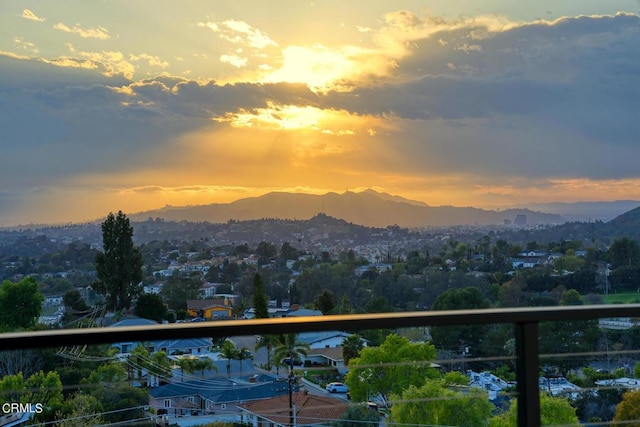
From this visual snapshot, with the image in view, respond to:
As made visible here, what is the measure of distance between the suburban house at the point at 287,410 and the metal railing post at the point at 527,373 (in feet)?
1.82

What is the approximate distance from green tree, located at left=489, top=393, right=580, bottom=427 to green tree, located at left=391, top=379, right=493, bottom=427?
58mm

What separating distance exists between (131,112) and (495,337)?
6.02 m

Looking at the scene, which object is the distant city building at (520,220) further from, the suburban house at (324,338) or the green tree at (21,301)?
the suburban house at (324,338)

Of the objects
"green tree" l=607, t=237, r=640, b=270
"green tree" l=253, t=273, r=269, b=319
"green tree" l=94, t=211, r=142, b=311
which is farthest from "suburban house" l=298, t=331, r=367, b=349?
"green tree" l=607, t=237, r=640, b=270

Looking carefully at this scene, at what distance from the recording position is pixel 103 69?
21.6 feet

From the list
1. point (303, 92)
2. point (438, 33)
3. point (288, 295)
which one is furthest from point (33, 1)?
point (438, 33)

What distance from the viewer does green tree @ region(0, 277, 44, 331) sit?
4727mm

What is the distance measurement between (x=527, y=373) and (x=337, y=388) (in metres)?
0.55

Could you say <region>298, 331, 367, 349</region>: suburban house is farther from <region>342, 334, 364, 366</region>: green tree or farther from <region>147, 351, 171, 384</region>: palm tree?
<region>147, 351, 171, 384</region>: palm tree

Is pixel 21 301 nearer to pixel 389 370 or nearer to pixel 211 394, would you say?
pixel 211 394

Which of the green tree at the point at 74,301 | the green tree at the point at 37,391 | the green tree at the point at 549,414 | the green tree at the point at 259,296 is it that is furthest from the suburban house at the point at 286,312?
the green tree at the point at 74,301

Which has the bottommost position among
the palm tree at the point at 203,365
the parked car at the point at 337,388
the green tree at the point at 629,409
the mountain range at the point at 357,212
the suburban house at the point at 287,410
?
the green tree at the point at 629,409

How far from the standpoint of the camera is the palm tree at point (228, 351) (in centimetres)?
165

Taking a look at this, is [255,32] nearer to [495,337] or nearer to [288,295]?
[288,295]
